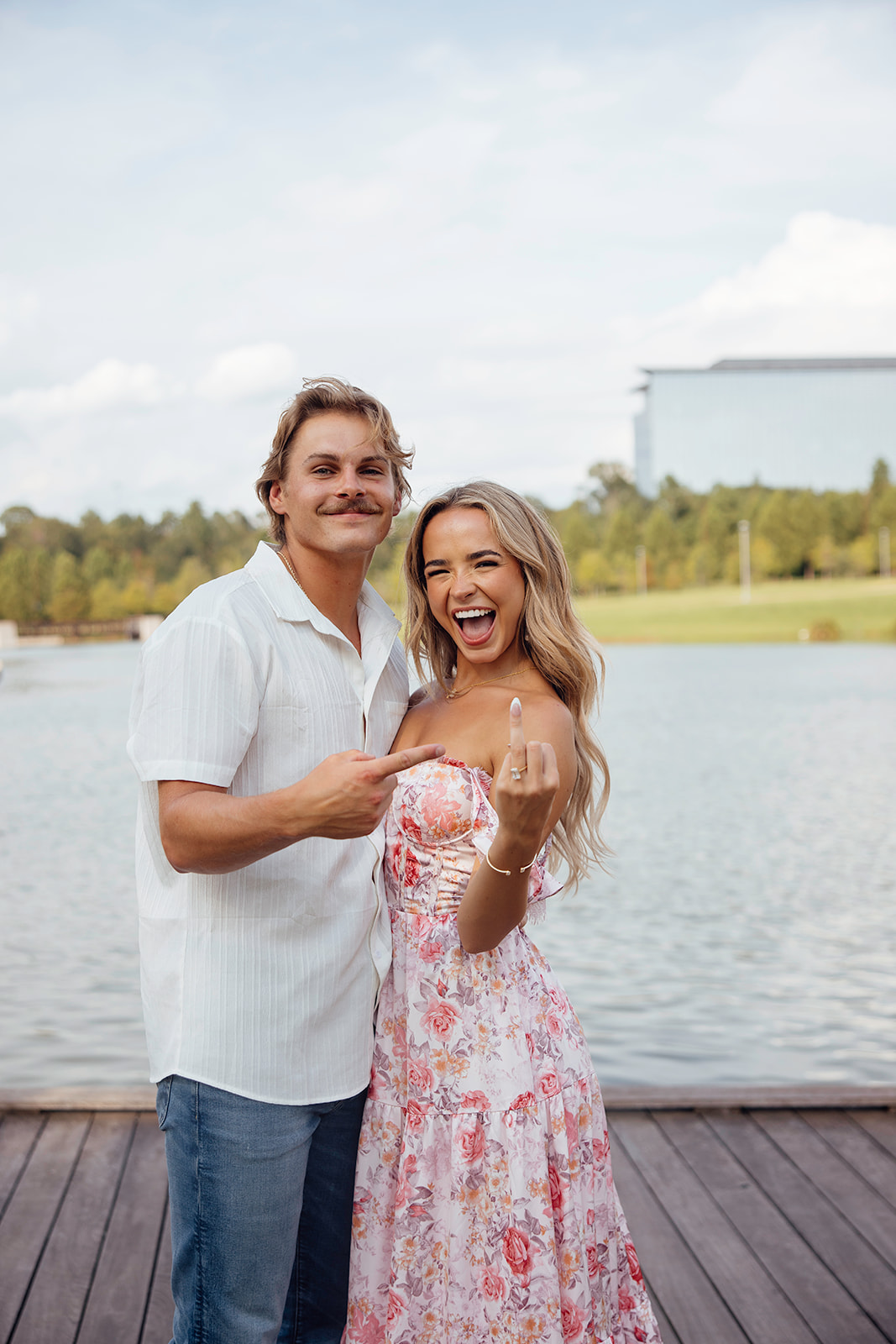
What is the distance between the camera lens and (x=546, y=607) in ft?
6.29

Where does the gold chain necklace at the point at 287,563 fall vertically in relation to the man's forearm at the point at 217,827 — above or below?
above

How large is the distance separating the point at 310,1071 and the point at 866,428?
44120mm

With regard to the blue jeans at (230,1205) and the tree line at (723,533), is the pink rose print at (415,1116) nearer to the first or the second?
the blue jeans at (230,1205)

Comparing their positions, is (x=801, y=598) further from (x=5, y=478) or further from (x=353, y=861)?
(x=353, y=861)

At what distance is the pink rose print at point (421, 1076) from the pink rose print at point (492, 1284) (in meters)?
0.26

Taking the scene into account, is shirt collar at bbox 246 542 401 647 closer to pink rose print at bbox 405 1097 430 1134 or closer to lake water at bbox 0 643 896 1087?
pink rose print at bbox 405 1097 430 1134

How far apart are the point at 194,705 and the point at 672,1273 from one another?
1.71 meters

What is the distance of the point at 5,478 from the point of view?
38.5 meters

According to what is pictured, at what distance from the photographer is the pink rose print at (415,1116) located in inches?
66.1

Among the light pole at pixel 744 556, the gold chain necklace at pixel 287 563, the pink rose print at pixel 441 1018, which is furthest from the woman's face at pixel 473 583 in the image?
the light pole at pixel 744 556

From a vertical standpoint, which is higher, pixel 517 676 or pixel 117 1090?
pixel 517 676

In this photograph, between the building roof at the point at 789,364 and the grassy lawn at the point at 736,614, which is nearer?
the grassy lawn at the point at 736,614

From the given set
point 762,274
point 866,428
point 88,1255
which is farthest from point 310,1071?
point 762,274

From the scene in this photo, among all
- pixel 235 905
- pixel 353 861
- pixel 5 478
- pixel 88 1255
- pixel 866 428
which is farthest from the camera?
pixel 866 428
